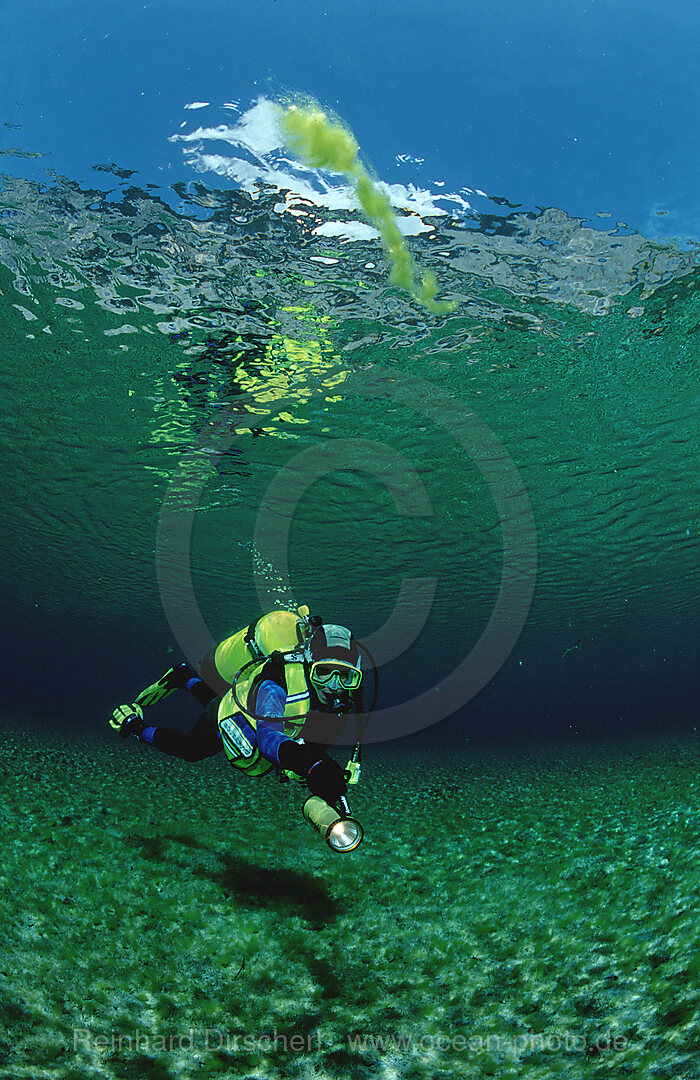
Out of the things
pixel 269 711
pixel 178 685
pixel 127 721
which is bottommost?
pixel 269 711

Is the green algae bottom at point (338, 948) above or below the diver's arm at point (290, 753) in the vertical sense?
below

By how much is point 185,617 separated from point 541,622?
30521 millimetres

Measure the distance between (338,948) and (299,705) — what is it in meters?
2.24

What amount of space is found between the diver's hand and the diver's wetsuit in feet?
0.36

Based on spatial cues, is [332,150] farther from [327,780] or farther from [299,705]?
[327,780]

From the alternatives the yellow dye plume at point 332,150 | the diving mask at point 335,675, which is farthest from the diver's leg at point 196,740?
the yellow dye plume at point 332,150

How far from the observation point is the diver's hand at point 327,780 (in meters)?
3.53

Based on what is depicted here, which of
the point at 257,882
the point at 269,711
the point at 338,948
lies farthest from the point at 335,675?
the point at 257,882

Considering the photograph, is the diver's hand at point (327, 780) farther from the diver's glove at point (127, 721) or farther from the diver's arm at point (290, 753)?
the diver's glove at point (127, 721)

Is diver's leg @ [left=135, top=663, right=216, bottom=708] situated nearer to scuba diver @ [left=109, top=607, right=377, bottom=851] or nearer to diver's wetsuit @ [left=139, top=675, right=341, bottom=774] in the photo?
diver's wetsuit @ [left=139, top=675, right=341, bottom=774]

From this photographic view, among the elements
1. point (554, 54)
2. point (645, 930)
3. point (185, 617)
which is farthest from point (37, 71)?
point (185, 617)

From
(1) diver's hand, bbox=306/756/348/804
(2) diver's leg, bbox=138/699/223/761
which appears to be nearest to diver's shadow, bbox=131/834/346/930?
(2) diver's leg, bbox=138/699/223/761

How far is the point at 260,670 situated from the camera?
4785mm

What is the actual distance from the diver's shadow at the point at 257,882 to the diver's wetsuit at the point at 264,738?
1.11 metres
